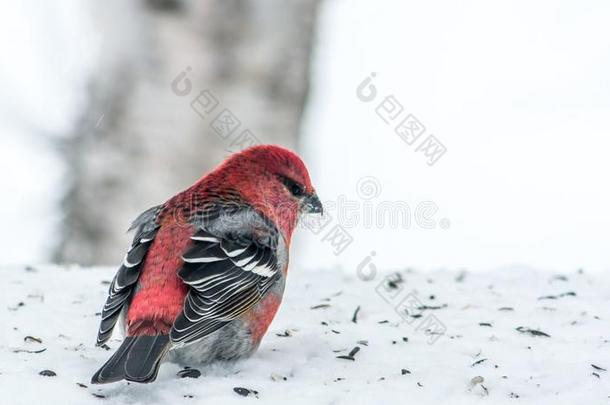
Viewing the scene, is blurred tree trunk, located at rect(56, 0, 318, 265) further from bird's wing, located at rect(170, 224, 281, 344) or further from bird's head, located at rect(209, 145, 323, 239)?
bird's wing, located at rect(170, 224, 281, 344)

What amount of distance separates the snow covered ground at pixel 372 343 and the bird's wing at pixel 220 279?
19cm

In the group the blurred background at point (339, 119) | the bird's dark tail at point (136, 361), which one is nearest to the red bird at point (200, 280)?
the bird's dark tail at point (136, 361)

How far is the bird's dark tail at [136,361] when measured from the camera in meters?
2.95

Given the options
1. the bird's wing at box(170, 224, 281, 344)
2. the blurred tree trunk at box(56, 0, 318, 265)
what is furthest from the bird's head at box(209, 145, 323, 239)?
the blurred tree trunk at box(56, 0, 318, 265)

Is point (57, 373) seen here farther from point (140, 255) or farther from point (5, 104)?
point (5, 104)

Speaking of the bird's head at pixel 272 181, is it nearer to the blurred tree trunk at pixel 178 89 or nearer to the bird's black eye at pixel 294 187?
the bird's black eye at pixel 294 187

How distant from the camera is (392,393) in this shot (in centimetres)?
308

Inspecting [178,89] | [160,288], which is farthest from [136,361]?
[178,89]

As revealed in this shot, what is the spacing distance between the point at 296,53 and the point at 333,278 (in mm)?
1628

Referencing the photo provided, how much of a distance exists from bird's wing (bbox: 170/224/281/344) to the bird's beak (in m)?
0.52

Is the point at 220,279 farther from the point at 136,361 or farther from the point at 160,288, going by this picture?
the point at 136,361

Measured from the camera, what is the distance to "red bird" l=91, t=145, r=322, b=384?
3.19 metres

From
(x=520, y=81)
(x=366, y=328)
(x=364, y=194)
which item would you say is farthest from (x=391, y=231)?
(x=366, y=328)

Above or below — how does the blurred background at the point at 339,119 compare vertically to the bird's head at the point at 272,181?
above
